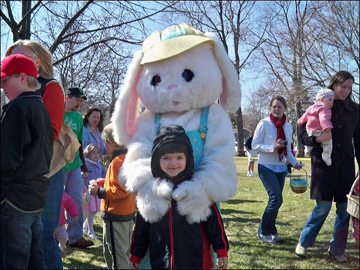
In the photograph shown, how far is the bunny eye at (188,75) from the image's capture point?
105 inches

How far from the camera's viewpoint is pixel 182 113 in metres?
2.70

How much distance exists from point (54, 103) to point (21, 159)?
661 millimetres

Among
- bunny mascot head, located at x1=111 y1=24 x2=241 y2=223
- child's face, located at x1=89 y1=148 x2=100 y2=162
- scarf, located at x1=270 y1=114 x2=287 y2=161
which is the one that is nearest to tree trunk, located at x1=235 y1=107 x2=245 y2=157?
scarf, located at x1=270 y1=114 x2=287 y2=161

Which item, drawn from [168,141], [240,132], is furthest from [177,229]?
[240,132]

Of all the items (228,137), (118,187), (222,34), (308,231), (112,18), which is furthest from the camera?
(222,34)

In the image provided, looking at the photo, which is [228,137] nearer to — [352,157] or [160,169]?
[160,169]

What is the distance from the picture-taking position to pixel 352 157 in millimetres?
4152

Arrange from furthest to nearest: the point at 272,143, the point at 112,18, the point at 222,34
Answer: the point at 222,34, the point at 112,18, the point at 272,143

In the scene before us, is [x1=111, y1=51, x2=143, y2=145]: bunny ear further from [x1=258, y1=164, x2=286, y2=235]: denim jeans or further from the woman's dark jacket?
[x1=258, y1=164, x2=286, y2=235]: denim jeans

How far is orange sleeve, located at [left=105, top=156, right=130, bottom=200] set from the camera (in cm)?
324

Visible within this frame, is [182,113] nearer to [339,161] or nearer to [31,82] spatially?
[31,82]

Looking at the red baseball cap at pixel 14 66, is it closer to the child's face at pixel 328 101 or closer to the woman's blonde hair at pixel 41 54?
the woman's blonde hair at pixel 41 54

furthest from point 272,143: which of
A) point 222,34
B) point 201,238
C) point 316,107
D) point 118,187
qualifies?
point 222,34

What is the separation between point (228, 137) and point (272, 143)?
2670 millimetres
